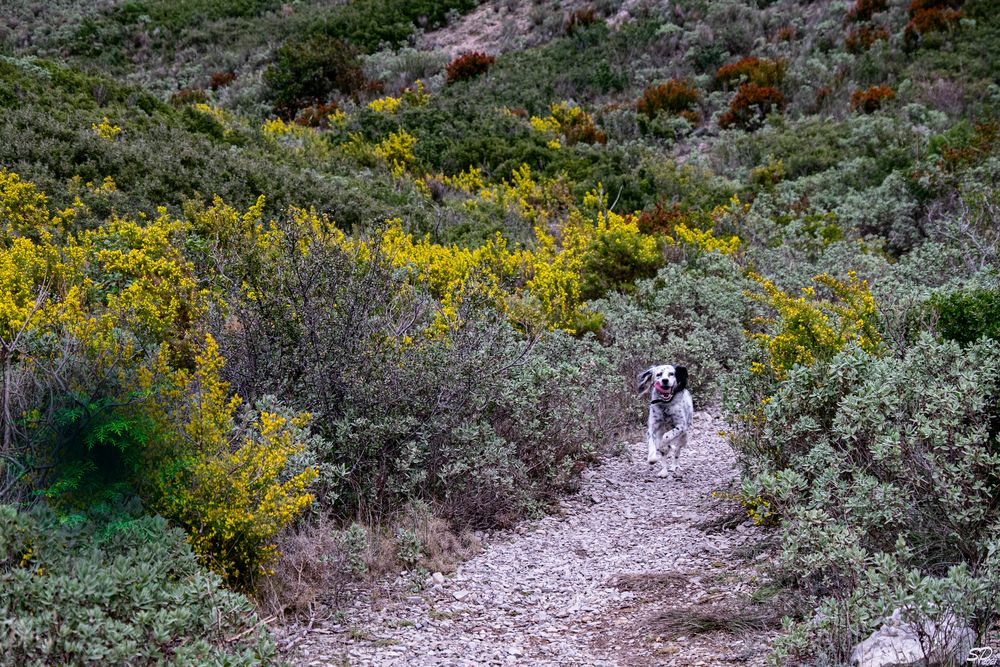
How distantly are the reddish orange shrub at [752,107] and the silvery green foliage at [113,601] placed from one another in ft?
Answer: 56.1

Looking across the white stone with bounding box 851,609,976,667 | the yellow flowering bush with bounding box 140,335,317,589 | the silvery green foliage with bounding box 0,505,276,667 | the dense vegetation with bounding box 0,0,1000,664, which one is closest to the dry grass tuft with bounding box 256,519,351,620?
the dense vegetation with bounding box 0,0,1000,664

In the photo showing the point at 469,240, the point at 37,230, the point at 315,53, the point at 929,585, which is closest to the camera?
the point at 929,585

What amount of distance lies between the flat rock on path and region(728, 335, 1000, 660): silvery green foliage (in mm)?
452

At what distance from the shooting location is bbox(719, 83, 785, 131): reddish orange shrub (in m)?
18.5

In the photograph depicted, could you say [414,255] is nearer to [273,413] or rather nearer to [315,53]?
[273,413]

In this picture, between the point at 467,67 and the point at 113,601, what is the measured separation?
857 inches

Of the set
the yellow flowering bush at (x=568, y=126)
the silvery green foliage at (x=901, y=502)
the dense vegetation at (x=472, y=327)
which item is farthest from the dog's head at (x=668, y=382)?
the yellow flowering bush at (x=568, y=126)

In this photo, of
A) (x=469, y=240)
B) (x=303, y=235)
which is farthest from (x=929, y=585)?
(x=469, y=240)

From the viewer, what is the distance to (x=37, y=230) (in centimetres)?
854

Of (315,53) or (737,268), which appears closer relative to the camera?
(737,268)

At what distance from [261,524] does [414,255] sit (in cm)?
594

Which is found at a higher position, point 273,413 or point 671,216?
point 273,413

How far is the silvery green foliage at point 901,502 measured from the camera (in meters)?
3.14

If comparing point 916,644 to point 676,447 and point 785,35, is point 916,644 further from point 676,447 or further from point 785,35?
point 785,35
